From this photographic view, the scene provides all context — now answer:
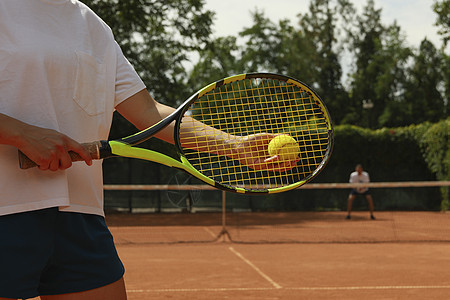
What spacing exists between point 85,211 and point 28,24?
1.76 feet

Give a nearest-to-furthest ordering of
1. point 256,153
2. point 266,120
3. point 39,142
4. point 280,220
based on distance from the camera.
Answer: point 39,142, point 256,153, point 266,120, point 280,220

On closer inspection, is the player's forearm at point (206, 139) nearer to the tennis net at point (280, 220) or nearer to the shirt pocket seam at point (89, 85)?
the shirt pocket seam at point (89, 85)

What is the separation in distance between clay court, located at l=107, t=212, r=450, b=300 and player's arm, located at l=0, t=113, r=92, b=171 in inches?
158

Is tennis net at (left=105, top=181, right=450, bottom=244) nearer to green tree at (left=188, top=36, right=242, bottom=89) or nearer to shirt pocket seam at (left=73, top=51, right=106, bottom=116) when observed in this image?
shirt pocket seam at (left=73, top=51, right=106, bottom=116)

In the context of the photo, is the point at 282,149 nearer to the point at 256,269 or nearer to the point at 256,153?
the point at 256,153

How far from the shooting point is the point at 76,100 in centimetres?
158

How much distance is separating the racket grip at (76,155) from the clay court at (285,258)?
3.89 meters

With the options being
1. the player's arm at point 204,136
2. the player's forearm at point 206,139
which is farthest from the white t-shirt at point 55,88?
the player's forearm at point 206,139

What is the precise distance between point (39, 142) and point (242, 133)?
118cm

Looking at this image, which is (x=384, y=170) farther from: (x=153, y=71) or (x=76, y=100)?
(x=76, y=100)

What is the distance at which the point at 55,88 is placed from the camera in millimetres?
1541

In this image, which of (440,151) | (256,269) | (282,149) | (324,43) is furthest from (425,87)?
(282,149)

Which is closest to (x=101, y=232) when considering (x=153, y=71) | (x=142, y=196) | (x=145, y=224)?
(x=145, y=224)

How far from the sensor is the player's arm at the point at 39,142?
1403 millimetres
